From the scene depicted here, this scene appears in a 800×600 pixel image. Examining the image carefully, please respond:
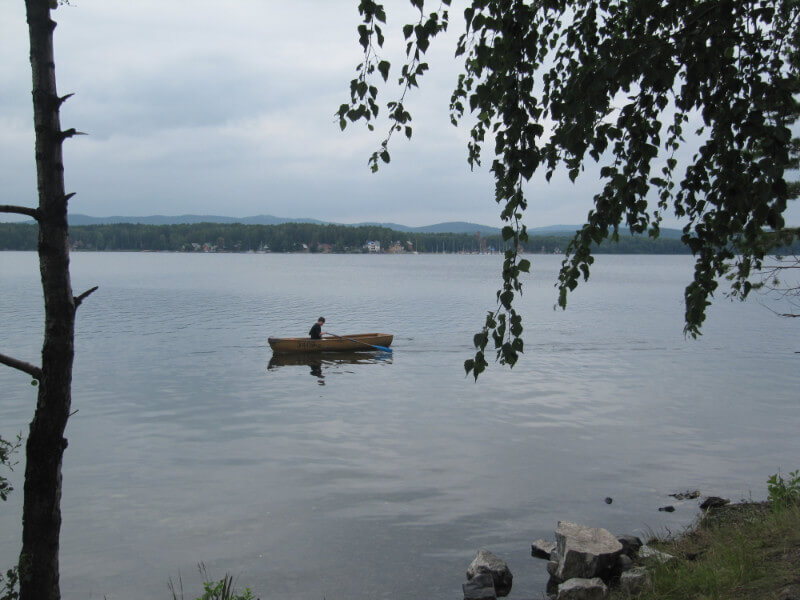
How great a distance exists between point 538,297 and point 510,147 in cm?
6743

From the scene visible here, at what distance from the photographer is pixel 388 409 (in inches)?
760

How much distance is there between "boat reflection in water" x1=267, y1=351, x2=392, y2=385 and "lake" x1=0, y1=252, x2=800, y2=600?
0.67 ft

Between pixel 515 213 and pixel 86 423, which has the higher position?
pixel 515 213

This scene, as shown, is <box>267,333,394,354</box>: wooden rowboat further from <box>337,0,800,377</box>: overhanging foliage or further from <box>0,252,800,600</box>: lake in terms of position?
<box>337,0,800,377</box>: overhanging foliage

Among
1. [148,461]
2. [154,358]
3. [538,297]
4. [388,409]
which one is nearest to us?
[148,461]

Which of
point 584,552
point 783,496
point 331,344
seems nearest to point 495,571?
point 584,552

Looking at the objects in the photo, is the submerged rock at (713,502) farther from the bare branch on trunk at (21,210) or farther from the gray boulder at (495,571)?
the bare branch on trunk at (21,210)

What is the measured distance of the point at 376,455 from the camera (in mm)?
14547

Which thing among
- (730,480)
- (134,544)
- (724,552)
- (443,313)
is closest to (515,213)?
(724,552)

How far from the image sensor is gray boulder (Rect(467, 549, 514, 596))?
27.9 feet

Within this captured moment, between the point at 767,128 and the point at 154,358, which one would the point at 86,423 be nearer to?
the point at 154,358

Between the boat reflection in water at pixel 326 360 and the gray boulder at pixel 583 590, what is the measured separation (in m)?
18.8

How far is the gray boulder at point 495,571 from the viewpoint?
27.9ft

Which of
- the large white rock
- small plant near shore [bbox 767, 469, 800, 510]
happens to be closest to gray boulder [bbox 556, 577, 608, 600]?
the large white rock
